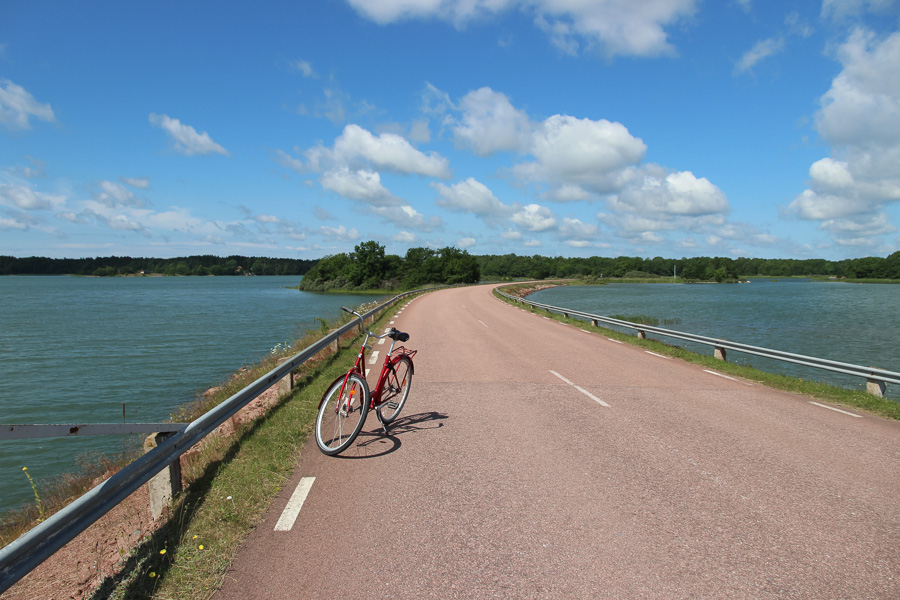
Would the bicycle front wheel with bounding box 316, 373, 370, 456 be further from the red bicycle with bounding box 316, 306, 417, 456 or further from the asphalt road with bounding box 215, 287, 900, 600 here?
the asphalt road with bounding box 215, 287, 900, 600

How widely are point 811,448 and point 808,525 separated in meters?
A: 2.36

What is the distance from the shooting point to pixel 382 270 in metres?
116

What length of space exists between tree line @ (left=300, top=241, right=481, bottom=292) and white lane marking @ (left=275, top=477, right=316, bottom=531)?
100786 mm

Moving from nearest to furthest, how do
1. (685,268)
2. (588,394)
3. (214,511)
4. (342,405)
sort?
(214,511), (342,405), (588,394), (685,268)

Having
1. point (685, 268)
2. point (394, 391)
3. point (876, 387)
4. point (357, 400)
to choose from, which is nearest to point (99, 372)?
point (394, 391)

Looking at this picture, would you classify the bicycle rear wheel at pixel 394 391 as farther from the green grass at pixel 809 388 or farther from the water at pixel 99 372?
the green grass at pixel 809 388

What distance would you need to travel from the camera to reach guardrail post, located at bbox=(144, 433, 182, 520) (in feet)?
14.1

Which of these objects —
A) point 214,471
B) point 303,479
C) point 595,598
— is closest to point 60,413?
point 214,471

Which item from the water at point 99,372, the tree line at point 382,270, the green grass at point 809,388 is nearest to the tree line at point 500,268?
the tree line at point 382,270

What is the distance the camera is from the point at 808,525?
12.8 ft

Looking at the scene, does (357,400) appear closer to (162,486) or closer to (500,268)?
(162,486)

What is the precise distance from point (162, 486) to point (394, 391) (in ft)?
10.0

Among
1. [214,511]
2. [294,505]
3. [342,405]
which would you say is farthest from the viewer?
[342,405]

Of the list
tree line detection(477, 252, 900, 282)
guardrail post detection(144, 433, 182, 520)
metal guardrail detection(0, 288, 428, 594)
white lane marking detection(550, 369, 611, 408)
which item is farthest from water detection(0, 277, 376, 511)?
tree line detection(477, 252, 900, 282)
